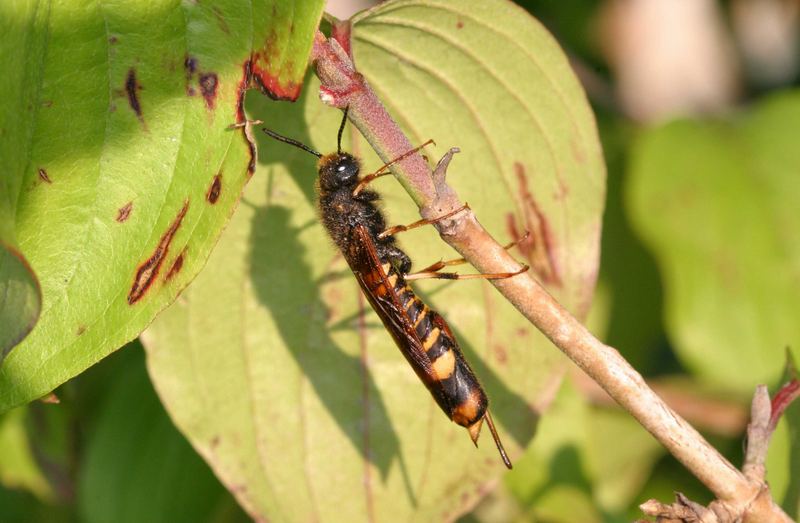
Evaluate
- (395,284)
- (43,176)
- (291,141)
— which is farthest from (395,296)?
(43,176)

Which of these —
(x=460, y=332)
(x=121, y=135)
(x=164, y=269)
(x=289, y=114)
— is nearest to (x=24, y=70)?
(x=121, y=135)

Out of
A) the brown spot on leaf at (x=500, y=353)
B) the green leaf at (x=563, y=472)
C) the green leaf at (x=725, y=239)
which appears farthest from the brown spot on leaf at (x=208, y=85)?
the green leaf at (x=725, y=239)

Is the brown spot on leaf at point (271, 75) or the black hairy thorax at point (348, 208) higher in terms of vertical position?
the brown spot on leaf at point (271, 75)

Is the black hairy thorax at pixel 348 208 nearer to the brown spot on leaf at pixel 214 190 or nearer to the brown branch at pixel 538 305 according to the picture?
the brown branch at pixel 538 305

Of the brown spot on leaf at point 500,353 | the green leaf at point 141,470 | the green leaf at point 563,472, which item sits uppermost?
the brown spot on leaf at point 500,353

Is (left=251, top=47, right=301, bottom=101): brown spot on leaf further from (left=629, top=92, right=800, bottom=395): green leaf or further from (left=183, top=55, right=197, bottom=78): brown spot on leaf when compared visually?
(left=629, top=92, right=800, bottom=395): green leaf

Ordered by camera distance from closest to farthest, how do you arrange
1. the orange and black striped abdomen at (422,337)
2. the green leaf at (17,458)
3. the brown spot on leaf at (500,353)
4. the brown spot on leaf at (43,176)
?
the brown spot on leaf at (43,176) → the orange and black striped abdomen at (422,337) → the brown spot on leaf at (500,353) → the green leaf at (17,458)

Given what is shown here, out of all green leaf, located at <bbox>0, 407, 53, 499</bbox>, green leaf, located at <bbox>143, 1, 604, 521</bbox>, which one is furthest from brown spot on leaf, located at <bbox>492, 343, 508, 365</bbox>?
Result: green leaf, located at <bbox>0, 407, 53, 499</bbox>
